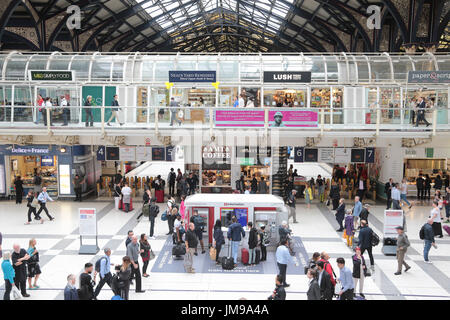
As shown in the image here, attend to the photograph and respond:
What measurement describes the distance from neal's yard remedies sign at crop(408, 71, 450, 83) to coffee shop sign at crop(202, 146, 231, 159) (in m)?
9.88

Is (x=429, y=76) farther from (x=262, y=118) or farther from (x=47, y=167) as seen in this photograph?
(x=47, y=167)

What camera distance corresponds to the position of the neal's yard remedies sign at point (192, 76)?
20.6 m

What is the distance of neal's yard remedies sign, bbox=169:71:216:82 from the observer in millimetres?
20577

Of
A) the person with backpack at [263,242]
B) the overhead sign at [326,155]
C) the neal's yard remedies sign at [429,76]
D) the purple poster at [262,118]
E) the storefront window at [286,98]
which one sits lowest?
the person with backpack at [263,242]

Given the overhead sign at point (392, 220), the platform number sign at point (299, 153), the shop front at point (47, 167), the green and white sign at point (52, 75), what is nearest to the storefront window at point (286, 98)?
the platform number sign at point (299, 153)

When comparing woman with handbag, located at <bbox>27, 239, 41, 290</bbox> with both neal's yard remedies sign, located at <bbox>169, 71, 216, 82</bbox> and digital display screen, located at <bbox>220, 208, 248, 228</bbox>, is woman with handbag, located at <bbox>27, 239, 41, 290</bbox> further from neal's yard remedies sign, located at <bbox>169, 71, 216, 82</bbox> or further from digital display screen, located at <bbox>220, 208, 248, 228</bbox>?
neal's yard remedies sign, located at <bbox>169, 71, 216, 82</bbox>

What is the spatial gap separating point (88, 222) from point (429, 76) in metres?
16.7

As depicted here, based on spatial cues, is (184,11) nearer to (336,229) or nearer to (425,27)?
(425,27)

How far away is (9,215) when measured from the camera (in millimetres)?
20234

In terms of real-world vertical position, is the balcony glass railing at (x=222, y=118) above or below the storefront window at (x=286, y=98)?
below

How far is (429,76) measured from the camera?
66.6ft

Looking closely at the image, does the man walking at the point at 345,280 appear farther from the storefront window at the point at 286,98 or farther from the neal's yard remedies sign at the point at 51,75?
the neal's yard remedies sign at the point at 51,75

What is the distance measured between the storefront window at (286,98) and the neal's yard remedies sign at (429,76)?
5.19 m

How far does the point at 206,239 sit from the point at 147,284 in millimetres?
3902
